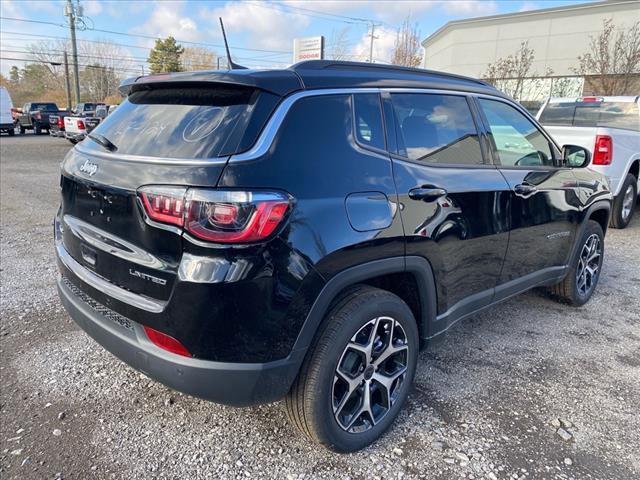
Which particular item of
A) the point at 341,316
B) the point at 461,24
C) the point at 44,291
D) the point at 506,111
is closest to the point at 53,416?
the point at 341,316

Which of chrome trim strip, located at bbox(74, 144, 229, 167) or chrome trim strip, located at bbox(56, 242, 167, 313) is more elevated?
chrome trim strip, located at bbox(74, 144, 229, 167)

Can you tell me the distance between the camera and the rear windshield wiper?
93.8 inches

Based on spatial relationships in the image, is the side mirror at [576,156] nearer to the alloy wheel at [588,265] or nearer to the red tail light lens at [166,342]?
the alloy wheel at [588,265]

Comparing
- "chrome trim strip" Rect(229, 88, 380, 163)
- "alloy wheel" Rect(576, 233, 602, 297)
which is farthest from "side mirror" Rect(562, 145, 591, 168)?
"chrome trim strip" Rect(229, 88, 380, 163)

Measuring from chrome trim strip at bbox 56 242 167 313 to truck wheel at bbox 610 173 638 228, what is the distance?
281 inches

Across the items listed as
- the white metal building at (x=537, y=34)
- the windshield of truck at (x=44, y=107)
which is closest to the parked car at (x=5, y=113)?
the windshield of truck at (x=44, y=107)

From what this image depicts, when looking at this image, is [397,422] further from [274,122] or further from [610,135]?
[610,135]

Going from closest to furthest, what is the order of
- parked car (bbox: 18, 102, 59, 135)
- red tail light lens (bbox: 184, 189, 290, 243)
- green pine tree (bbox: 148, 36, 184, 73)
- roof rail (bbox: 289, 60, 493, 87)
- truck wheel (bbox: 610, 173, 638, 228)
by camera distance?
1. red tail light lens (bbox: 184, 189, 290, 243)
2. roof rail (bbox: 289, 60, 493, 87)
3. truck wheel (bbox: 610, 173, 638, 228)
4. parked car (bbox: 18, 102, 59, 135)
5. green pine tree (bbox: 148, 36, 184, 73)

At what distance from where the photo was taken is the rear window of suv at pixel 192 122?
198 cm

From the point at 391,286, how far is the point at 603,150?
17.3 feet

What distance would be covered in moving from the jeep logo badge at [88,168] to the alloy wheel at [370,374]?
4.91 feet

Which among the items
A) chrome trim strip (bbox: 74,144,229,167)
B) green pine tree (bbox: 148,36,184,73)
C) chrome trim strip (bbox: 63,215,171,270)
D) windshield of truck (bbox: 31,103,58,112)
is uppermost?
green pine tree (bbox: 148,36,184,73)

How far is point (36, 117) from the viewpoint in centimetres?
2841

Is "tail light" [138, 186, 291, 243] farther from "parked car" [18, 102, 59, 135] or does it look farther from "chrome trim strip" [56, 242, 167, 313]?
"parked car" [18, 102, 59, 135]
